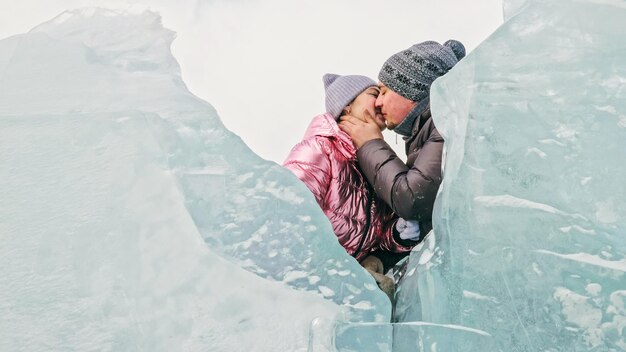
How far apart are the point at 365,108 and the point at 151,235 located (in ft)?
2.90

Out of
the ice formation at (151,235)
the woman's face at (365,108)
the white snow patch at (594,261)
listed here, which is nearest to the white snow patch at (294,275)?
the ice formation at (151,235)

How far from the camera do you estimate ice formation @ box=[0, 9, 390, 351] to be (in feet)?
4.61

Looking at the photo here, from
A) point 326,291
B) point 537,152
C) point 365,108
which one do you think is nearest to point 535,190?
point 537,152

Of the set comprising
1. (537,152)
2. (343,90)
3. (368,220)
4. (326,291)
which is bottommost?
(368,220)

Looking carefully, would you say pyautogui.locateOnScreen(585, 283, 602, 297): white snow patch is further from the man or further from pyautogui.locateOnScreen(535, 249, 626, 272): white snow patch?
the man

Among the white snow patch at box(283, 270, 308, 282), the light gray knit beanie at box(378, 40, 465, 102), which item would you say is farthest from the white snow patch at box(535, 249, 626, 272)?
the light gray knit beanie at box(378, 40, 465, 102)

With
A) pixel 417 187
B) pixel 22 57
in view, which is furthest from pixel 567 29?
pixel 22 57

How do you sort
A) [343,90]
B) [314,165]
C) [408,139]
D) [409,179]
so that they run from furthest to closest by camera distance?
1. [343,90]
2. [408,139]
3. [314,165]
4. [409,179]

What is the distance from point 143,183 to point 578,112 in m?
0.93

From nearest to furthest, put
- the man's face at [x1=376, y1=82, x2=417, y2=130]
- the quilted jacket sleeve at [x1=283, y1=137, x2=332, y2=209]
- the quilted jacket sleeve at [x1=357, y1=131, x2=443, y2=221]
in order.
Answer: the quilted jacket sleeve at [x1=357, y1=131, x2=443, y2=221]
the quilted jacket sleeve at [x1=283, y1=137, x2=332, y2=209]
the man's face at [x1=376, y1=82, x2=417, y2=130]

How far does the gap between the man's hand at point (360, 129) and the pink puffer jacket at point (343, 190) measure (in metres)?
0.02

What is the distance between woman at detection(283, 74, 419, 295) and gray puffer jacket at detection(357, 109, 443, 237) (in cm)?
8

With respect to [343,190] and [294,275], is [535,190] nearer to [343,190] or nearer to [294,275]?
[294,275]

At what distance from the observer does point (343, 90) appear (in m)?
2.18
